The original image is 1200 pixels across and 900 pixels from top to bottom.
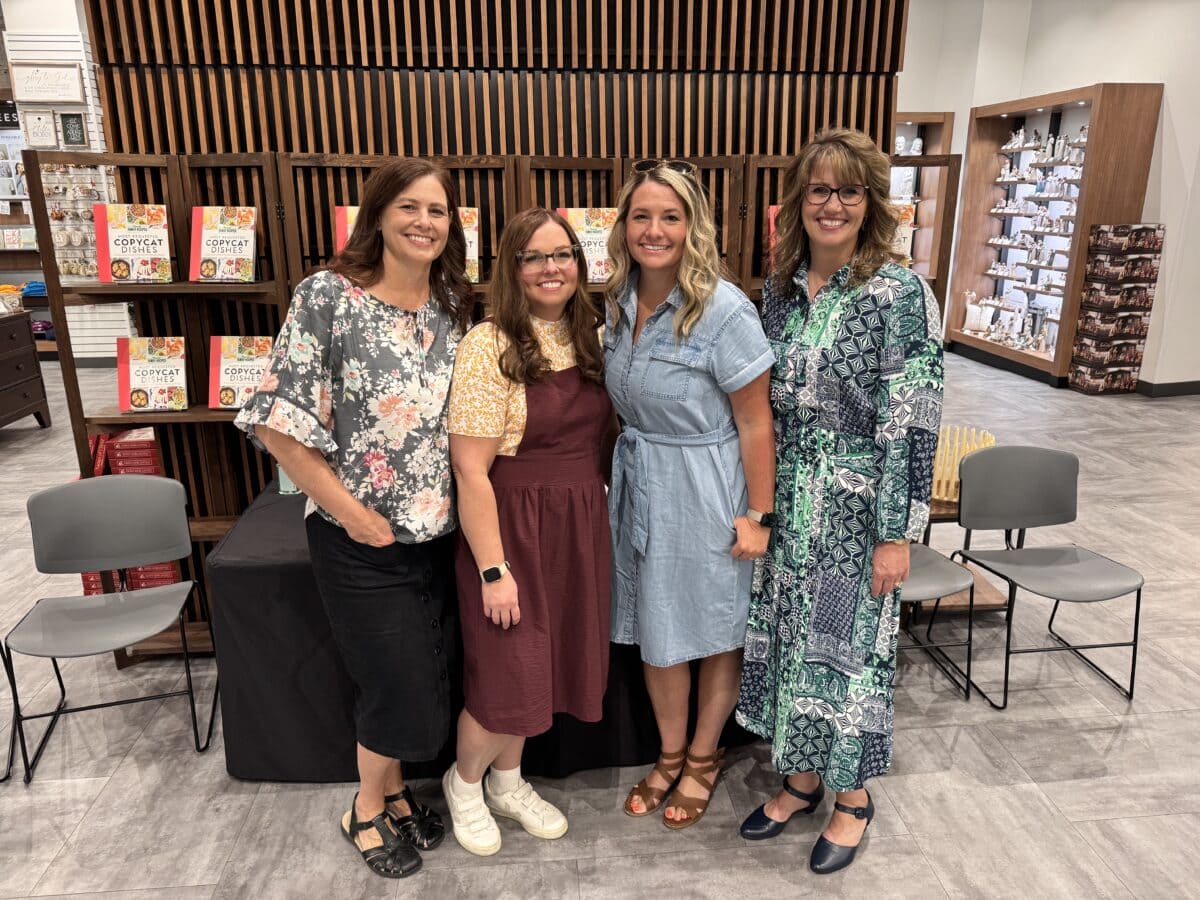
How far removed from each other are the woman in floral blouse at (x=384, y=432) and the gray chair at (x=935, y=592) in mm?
1676

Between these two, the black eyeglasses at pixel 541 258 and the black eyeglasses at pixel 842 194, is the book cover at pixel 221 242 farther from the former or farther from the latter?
the black eyeglasses at pixel 842 194

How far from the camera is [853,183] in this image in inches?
82.9

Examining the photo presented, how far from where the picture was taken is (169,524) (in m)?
3.22

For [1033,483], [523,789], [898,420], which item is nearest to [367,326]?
[898,420]

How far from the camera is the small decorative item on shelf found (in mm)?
8570

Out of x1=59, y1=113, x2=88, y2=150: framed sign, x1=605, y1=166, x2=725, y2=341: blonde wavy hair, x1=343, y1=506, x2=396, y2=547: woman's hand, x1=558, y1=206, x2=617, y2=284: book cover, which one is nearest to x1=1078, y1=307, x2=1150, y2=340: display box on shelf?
x1=558, y1=206, x2=617, y2=284: book cover

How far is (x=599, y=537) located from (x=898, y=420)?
2.78 feet

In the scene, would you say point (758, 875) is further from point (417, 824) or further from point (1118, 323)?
point (1118, 323)

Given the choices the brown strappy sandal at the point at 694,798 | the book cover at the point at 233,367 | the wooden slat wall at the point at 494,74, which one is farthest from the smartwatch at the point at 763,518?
the book cover at the point at 233,367

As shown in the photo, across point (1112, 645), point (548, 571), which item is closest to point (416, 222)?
point (548, 571)

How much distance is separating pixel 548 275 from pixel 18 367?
735cm

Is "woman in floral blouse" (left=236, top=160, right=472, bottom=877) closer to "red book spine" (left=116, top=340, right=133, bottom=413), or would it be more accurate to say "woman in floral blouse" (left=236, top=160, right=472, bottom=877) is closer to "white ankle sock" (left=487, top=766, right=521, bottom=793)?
"white ankle sock" (left=487, top=766, right=521, bottom=793)

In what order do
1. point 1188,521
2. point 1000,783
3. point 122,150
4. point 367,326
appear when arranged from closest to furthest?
point 367,326 < point 1000,783 < point 122,150 < point 1188,521

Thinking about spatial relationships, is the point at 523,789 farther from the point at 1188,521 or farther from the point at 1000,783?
the point at 1188,521
